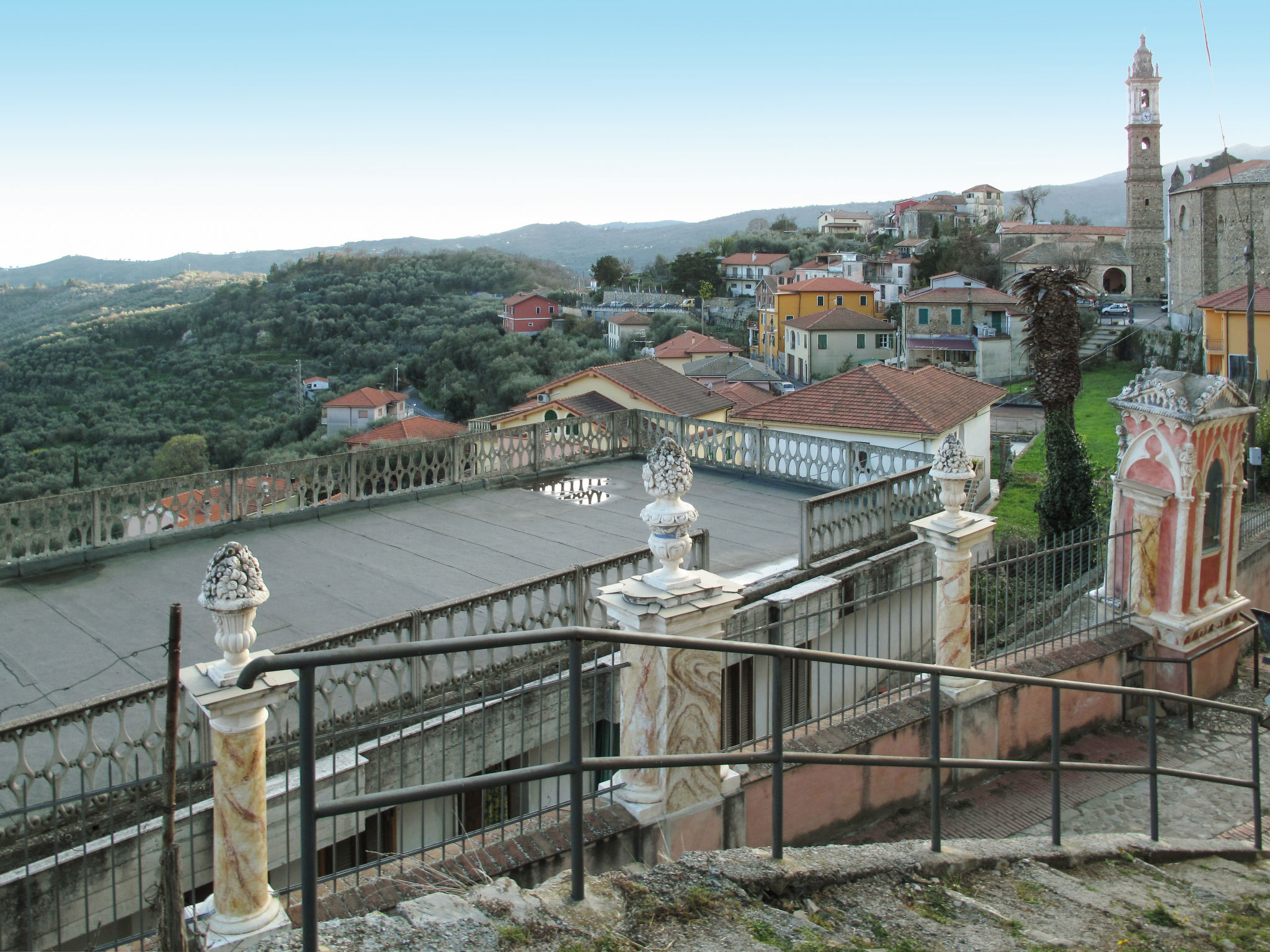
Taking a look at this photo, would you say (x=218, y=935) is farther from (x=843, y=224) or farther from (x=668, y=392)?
(x=843, y=224)

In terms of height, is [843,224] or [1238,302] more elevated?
[843,224]

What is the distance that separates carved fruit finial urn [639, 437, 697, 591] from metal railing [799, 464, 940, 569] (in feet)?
14.6

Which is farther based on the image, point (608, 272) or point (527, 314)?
point (608, 272)

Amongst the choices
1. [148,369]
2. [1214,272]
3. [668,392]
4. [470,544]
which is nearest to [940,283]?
[1214,272]

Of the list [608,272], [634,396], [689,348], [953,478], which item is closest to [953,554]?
[953,478]

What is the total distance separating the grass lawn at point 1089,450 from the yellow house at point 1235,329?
14.4 ft

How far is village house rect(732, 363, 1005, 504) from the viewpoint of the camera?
21062mm

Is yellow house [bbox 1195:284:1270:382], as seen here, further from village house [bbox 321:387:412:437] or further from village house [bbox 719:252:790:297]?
village house [bbox 719:252:790:297]

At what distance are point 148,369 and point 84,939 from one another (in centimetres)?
7050

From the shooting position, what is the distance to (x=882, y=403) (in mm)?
21938

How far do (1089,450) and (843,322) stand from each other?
33407 millimetres

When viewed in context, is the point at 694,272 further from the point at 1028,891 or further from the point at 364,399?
the point at 1028,891

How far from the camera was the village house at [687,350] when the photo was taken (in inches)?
2544

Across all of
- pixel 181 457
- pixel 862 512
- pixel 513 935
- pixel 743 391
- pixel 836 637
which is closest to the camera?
pixel 513 935
